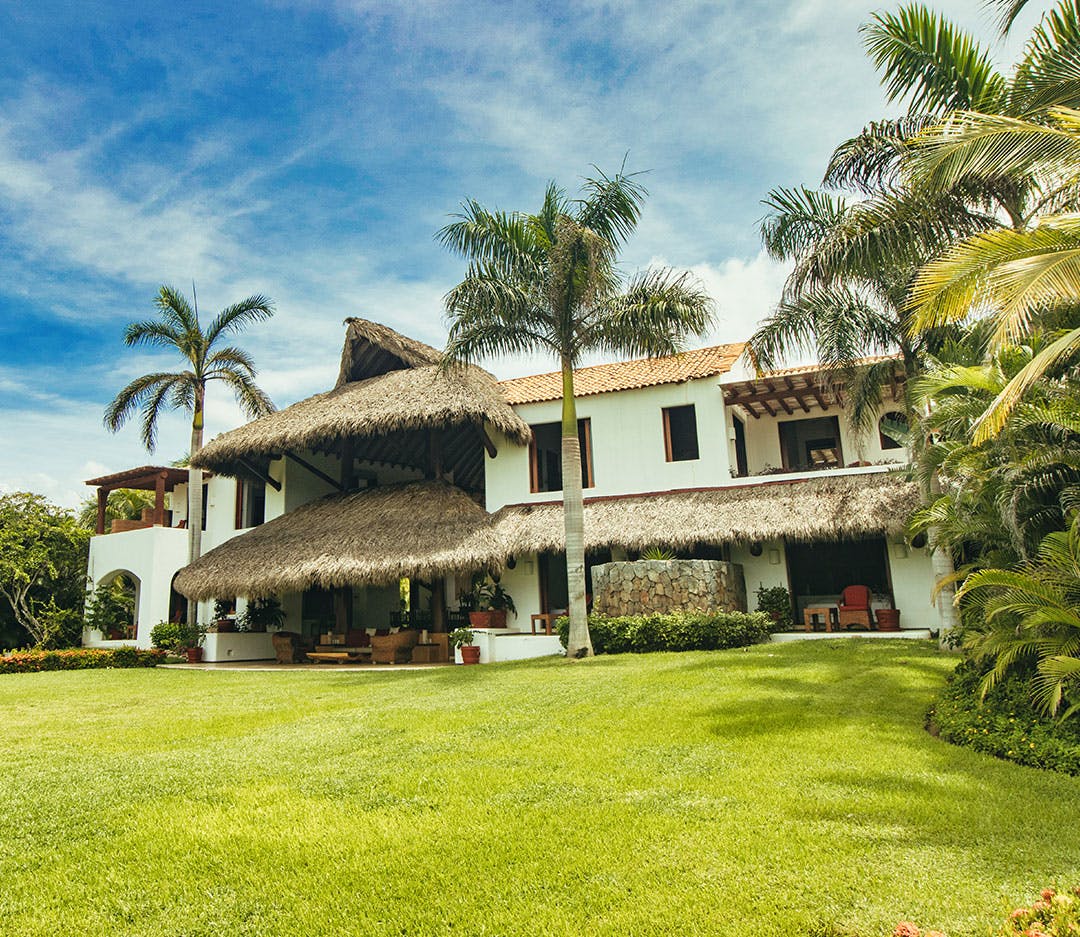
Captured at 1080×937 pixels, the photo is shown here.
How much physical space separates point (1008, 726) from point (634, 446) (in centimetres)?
1201

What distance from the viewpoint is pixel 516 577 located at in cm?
1816

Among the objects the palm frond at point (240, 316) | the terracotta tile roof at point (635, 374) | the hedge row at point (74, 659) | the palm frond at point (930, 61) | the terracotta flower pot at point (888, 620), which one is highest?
the palm frond at point (240, 316)

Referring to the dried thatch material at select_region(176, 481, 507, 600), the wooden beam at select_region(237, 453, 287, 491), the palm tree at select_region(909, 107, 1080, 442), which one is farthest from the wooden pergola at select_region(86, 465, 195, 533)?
the palm tree at select_region(909, 107, 1080, 442)

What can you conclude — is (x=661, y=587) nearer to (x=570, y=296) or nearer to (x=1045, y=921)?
(x=570, y=296)

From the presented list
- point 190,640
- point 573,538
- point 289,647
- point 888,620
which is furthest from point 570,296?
point 190,640

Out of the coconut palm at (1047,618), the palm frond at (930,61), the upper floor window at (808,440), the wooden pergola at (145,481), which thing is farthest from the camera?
the wooden pergola at (145,481)

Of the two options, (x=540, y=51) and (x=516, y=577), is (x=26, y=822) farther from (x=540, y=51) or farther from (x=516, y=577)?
(x=516, y=577)

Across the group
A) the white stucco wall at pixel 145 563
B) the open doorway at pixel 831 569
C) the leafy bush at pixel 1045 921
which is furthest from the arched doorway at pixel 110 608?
the leafy bush at pixel 1045 921

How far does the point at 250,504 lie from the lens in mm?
23188

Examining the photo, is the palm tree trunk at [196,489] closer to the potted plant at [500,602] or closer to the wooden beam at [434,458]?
the wooden beam at [434,458]

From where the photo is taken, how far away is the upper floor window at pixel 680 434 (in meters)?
17.7

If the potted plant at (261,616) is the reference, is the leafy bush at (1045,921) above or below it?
below

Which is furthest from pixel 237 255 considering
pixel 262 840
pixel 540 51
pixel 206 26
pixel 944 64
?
pixel 262 840

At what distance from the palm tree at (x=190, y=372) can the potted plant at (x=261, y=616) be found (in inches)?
81.7
